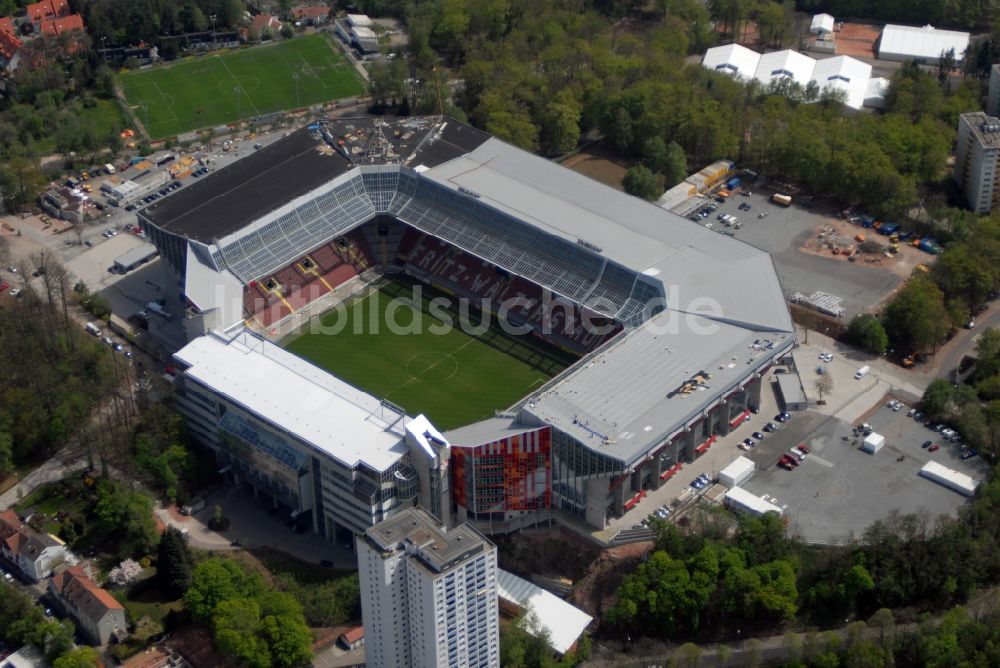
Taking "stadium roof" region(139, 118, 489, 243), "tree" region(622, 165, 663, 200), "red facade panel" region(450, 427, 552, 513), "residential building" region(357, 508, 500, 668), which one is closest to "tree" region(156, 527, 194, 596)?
"residential building" region(357, 508, 500, 668)

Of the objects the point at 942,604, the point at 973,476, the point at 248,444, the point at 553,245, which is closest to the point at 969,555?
the point at 942,604

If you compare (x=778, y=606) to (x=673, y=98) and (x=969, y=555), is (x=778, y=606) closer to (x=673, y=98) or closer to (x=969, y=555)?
(x=969, y=555)

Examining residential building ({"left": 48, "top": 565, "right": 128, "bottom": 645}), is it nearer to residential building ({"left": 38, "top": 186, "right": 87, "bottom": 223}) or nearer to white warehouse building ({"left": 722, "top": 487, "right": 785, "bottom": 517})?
white warehouse building ({"left": 722, "top": 487, "right": 785, "bottom": 517})

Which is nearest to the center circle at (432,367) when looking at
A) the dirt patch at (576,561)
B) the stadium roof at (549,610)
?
the dirt patch at (576,561)

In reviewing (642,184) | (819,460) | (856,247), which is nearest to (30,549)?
(819,460)

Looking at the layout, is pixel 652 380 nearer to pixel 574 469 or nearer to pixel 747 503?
pixel 574 469

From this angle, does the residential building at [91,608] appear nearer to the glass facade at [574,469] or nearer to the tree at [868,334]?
the glass facade at [574,469]
